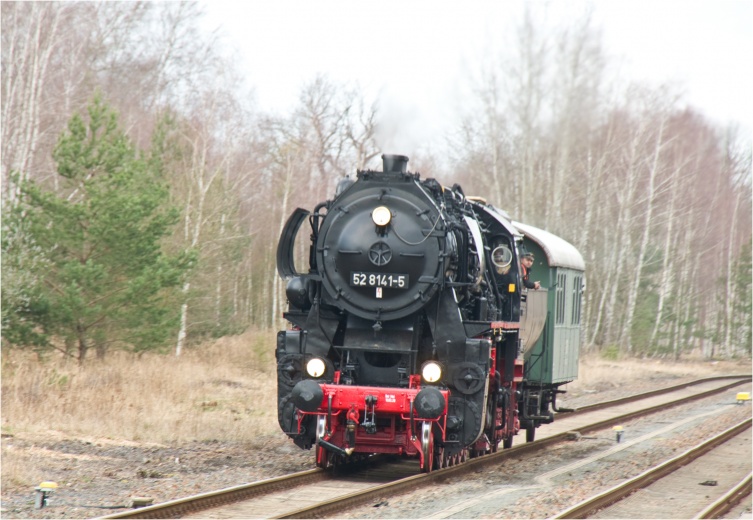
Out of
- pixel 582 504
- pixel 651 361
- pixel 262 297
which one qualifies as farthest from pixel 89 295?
pixel 651 361

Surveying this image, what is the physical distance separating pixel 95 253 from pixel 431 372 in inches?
333

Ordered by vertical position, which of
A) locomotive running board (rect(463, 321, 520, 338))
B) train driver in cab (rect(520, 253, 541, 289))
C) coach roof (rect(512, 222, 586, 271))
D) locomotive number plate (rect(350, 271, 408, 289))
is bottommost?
locomotive running board (rect(463, 321, 520, 338))

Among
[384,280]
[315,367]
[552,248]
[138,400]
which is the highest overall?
[552,248]

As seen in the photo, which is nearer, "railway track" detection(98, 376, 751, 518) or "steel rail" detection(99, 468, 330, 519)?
"steel rail" detection(99, 468, 330, 519)

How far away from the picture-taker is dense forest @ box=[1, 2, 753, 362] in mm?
16047

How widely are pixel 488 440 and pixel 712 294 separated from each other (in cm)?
3987

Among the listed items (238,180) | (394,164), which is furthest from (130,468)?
(238,180)

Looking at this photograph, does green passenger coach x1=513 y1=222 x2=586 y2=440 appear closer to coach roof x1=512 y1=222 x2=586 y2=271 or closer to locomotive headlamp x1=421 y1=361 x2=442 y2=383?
coach roof x1=512 y1=222 x2=586 y2=271

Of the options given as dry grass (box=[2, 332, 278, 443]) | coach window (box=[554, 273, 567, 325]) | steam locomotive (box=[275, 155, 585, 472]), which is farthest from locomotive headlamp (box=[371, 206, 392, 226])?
coach window (box=[554, 273, 567, 325])

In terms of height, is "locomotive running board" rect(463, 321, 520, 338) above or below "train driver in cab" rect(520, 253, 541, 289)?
below

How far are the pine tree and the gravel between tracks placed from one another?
4.60m

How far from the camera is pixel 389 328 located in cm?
998

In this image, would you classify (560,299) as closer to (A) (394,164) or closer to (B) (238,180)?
(A) (394,164)

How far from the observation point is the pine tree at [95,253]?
15477 mm
